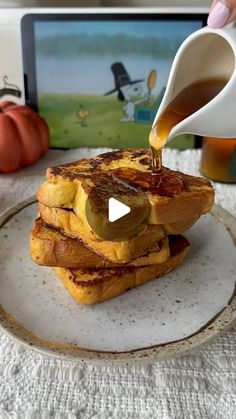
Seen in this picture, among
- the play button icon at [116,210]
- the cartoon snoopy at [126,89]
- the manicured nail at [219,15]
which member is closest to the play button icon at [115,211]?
the play button icon at [116,210]

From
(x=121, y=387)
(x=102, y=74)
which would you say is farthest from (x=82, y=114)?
(x=121, y=387)

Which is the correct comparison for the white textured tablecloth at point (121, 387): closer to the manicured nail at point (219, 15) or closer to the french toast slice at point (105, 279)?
the french toast slice at point (105, 279)

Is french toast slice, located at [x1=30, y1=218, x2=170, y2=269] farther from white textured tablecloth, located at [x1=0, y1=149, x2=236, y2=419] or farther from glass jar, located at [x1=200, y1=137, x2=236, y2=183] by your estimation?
glass jar, located at [x1=200, y1=137, x2=236, y2=183]

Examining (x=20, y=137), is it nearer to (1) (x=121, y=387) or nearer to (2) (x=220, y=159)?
(2) (x=220, y=159)

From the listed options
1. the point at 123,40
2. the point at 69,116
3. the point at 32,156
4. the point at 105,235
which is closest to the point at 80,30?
the point at 123,40

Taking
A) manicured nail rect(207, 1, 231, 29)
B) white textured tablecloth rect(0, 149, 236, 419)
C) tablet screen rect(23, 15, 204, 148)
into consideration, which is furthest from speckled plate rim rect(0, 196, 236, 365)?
tablet screen rect(23, 15, 204, 148)

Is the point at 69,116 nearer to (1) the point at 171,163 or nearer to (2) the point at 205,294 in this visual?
(1) the point at 171,163
